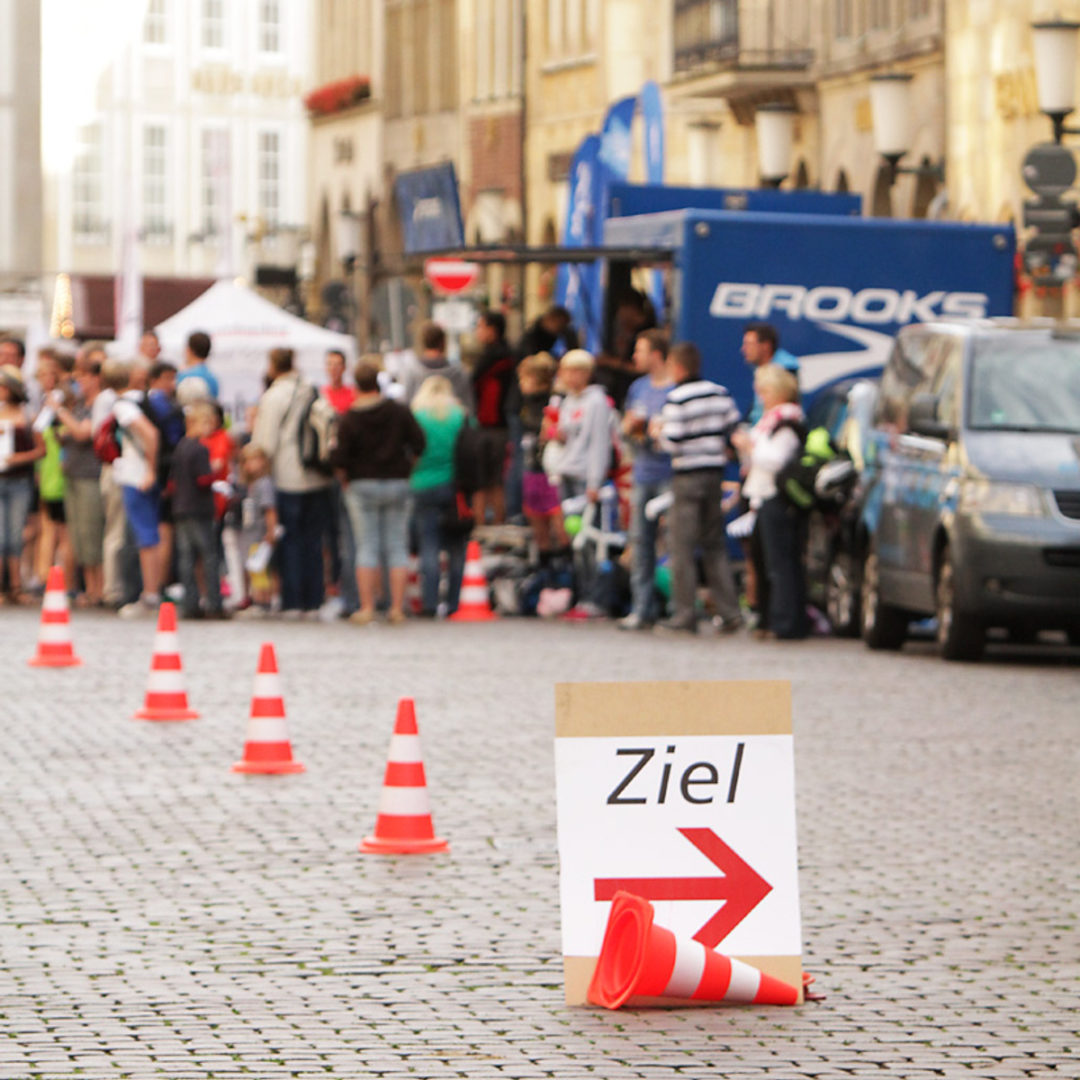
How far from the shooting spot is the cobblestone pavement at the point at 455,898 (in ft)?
23.1

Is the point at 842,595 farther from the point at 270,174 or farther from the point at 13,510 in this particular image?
the point at 270,174

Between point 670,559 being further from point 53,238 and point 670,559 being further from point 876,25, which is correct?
point 53,238

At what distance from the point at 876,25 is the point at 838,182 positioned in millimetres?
1946

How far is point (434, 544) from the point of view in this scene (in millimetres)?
22328

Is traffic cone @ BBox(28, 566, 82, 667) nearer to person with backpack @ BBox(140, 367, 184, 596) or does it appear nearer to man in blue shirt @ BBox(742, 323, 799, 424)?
person with backpack @ BBox(140, 367, 184, 596)

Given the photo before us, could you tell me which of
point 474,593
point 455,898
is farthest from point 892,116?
point 455,898

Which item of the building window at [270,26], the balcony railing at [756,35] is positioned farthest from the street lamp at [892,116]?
the building window at [270,26]

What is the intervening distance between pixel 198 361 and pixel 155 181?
5399cm

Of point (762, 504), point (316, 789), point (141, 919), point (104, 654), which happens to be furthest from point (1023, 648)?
point (141, 919)

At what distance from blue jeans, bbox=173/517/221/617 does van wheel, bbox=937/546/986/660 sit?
213 inches

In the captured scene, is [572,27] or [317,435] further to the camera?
[572,27]

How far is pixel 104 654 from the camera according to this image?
1839 cm

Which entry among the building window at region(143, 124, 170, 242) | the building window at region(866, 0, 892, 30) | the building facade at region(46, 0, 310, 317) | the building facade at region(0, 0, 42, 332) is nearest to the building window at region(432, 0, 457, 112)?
the building facade at region(46, 0, 310, 317)

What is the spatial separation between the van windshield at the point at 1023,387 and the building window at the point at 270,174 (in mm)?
59442
